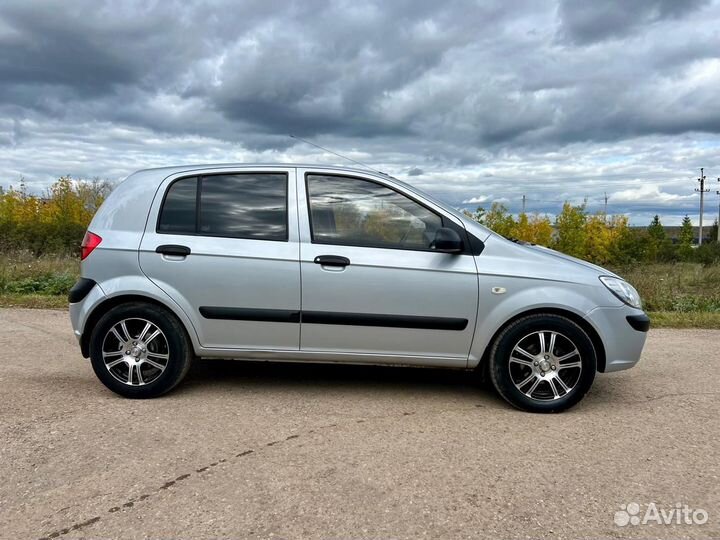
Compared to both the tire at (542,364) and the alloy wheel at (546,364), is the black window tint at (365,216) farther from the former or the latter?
the alloy wheel at (546,364)

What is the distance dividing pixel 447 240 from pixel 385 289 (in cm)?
57

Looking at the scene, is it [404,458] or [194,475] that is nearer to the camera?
[194,475]

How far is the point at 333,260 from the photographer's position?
13.5ft

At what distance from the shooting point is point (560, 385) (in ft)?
13.5

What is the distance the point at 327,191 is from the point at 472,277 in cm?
130

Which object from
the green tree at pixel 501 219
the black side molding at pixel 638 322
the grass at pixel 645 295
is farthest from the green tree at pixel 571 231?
the black side molding at pixel 638 322

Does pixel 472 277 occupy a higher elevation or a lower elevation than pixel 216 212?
lower

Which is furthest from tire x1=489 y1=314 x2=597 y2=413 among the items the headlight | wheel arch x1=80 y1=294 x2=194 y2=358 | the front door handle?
wheel arch x1=80 y1=294 x2=194 y2=358

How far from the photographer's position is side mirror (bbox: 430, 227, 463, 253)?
402cm

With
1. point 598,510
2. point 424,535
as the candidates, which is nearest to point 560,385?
point 598,510

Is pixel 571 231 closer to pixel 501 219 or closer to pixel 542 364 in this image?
pixel 501 219

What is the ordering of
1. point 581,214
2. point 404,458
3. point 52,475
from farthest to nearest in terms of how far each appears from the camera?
point 581,214, point 404,458, point 52,475

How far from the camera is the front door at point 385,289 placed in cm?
409

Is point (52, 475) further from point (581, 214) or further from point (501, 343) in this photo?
point (581, 214)
